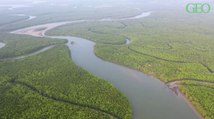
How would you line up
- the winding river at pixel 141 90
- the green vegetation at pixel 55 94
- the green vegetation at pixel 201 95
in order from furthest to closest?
the winding river at pixel 141 90
the green vegetation at pixel 201 95
the green vegetation at pixel 55 94

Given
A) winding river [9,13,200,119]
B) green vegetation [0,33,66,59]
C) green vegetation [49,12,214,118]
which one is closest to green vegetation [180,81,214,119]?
green vegetation [49,12,214,118]

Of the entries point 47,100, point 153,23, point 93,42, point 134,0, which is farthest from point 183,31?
point 134,0

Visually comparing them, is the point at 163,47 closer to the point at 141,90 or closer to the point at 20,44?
the point at 141,90

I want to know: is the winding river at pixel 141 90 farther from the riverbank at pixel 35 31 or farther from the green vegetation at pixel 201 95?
the riverbank at pixel 35 31

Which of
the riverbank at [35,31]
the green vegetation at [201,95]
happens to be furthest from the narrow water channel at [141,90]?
the riverbank at [35,31]

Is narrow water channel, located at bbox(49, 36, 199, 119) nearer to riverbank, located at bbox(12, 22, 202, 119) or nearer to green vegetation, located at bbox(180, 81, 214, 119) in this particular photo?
green vegetation, located at bbox(180, 81, 214, 119)

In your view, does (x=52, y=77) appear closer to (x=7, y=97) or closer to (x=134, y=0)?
(x=7, y=97)

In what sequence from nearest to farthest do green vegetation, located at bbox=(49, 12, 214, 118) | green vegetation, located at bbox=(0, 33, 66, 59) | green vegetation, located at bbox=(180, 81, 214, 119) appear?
green vegetation, located at bbox=(180, 81, 214, 119), green vegetation, located at bbox=(49, 12, 214, 118), green vegetation, located at bbox=(0, 33, 66, 59)
